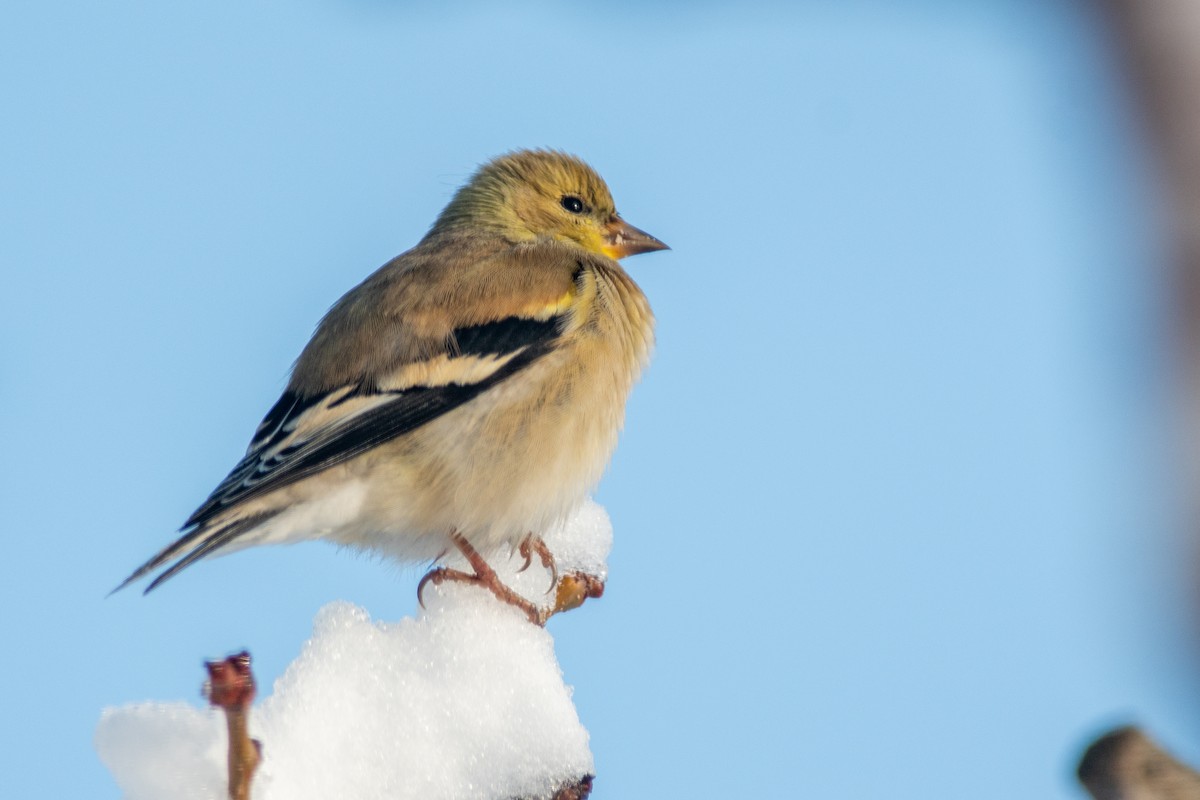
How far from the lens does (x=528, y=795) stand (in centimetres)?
261

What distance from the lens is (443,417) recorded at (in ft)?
14.8

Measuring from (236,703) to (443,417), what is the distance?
2.86m

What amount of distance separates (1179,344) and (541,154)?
14.2 feet

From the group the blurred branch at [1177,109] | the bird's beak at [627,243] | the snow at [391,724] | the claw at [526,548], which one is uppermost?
the bird's beak at [627,243]

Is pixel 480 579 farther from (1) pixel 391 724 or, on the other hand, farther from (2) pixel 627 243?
(2) pixel 627 243

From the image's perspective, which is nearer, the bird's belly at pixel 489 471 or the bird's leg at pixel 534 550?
the bird's leg at pixel 534 550

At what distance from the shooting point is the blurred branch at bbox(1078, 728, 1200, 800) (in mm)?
1243

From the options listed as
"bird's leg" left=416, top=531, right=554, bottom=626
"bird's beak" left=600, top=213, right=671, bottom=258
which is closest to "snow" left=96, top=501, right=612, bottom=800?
"bird's leg" left=416, top=531, right=554, bottom=626

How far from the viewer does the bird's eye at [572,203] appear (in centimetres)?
620

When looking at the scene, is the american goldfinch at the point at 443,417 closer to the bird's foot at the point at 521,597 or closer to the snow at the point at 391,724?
the bird's foot at the point at 521,597

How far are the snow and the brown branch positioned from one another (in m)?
0.26

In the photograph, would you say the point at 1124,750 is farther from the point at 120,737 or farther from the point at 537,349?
the point at 537,349

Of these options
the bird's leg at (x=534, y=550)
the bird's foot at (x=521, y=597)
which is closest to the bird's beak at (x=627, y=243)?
the bird's leg at (x=534, y=550)

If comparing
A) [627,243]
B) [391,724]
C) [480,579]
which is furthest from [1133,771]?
[627,243]
